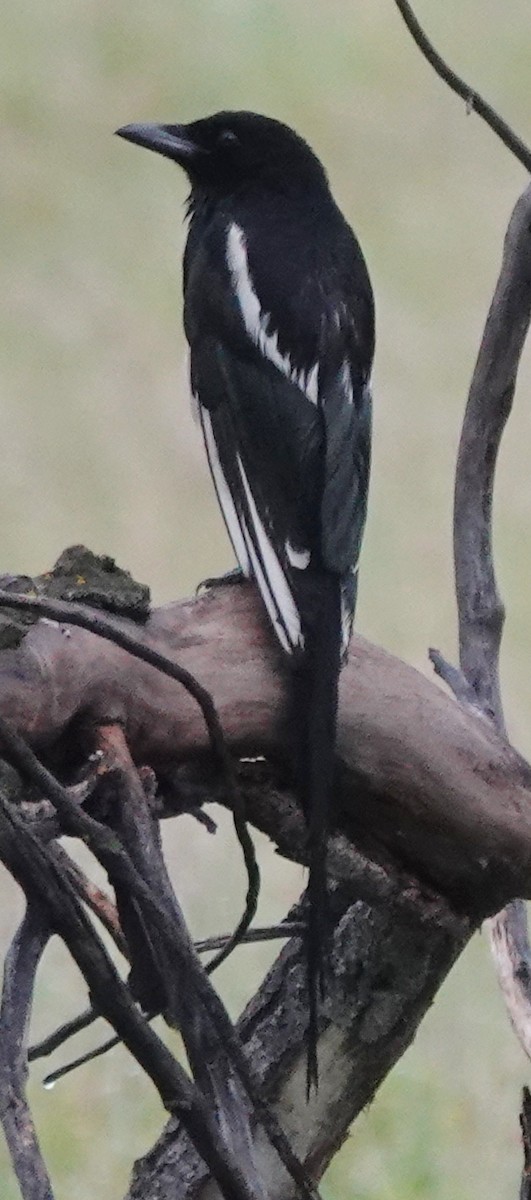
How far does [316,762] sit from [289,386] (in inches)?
15.2

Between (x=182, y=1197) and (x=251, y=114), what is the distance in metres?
0.95

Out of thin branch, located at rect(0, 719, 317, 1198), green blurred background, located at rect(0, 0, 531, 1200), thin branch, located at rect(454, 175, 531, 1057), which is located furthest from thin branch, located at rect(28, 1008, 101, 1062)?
green blurred background, located at rect(0, 0, 531, 1200)

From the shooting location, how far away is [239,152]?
153 cm

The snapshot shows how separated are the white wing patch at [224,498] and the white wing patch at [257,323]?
76 millimetres

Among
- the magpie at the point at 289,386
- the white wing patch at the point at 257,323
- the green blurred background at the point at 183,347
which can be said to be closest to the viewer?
the magpie at the point at 289,386

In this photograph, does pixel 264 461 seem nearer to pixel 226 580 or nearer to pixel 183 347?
pixel 226 580

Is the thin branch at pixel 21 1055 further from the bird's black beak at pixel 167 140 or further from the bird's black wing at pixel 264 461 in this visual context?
the bird's black beak at pixel 167 140

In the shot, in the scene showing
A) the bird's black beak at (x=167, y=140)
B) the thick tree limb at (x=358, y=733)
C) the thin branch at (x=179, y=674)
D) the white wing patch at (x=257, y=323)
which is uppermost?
the bird's black beak at (x=167, y=140)

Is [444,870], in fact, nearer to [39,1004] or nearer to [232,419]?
[232,419]

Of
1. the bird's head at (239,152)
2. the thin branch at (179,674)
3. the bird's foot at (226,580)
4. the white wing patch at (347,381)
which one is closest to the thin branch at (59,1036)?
the thin branch at (179,674)

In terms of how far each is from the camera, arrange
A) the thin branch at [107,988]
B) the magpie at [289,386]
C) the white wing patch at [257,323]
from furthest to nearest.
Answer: the white wing patch at [257,323] → the magpie at [289,386] → the thin branch at [107,988]

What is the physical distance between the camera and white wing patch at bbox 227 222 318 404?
1297 millimetres

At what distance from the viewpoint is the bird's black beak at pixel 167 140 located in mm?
1549

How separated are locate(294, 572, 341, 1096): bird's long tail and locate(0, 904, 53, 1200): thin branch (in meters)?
0.23
